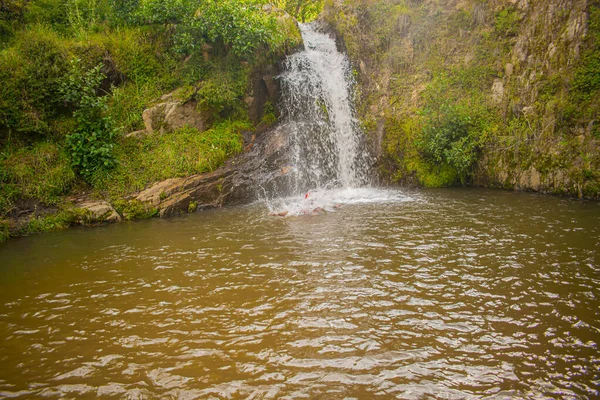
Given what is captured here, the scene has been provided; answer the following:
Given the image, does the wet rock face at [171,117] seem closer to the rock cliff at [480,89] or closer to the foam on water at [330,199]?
the foam on water at [330,199]

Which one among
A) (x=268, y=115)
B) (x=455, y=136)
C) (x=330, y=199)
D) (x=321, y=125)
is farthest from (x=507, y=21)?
(x=268, y=115)

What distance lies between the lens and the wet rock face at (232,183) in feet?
34.6

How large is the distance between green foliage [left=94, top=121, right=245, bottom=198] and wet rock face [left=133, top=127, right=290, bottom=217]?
318 mm

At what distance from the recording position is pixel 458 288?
16.3ft

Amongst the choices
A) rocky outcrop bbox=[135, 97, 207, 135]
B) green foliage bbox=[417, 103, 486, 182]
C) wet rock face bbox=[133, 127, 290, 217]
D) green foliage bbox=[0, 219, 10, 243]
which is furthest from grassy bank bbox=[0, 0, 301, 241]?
green foliage bbox=[417, 103, 486, 182]

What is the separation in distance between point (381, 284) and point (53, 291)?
4.90 m

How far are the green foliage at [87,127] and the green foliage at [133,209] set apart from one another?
1.34 meters

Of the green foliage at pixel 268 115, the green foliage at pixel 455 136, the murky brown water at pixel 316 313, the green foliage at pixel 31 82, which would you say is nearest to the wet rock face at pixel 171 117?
the green foliage at pixel 268 115

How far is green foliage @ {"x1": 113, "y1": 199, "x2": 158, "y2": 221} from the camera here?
33.1 feet

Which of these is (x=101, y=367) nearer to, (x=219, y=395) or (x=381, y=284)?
(x=219, y=395)

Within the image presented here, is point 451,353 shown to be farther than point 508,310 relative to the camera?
No

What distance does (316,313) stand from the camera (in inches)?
178

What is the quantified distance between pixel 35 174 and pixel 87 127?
191 centimetres

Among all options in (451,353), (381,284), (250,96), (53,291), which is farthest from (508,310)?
(250,96)
